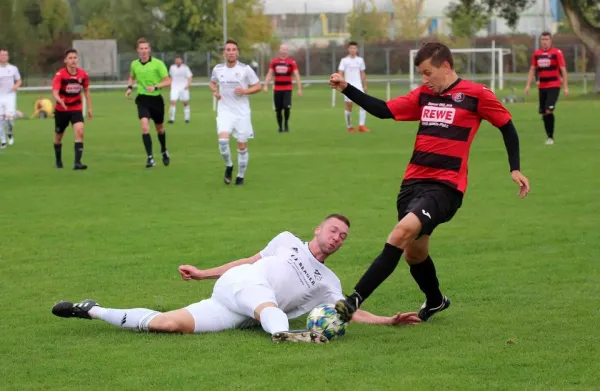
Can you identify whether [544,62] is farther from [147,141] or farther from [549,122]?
[147,141]

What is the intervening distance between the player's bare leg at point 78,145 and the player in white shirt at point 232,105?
3.54 metres

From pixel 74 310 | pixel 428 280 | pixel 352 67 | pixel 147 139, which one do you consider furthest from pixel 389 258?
pixel 352 67

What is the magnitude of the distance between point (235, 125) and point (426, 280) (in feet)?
35.2

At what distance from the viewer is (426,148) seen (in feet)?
26.0

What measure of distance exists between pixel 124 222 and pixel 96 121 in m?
24.5

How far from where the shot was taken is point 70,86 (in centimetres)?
2108

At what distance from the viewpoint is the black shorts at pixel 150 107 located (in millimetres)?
21406

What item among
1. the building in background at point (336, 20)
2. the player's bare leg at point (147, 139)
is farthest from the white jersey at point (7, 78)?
the building in background at point (336, 20)

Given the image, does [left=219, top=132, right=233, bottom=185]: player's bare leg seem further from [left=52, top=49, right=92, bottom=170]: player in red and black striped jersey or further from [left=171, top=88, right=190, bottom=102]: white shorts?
[left=171, top=88, right=190, bottom=102]: white shorts

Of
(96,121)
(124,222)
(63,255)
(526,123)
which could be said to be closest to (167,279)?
(63,255)

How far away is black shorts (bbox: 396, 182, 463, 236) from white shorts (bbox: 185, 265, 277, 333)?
1.12 meters

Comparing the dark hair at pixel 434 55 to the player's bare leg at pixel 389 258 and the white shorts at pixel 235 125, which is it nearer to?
the player's bare leg at pixel 389 258

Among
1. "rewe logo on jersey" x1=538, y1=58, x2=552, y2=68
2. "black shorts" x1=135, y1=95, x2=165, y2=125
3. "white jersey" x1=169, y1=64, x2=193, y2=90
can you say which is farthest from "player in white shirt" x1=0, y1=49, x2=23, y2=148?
"rewe logo on jersey" x1=538, y1=58, x2=552, y2=68

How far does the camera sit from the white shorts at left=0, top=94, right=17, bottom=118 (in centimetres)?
2694
